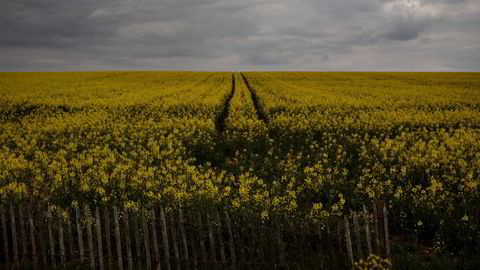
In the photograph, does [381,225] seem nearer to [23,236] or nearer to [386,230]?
[386,230]

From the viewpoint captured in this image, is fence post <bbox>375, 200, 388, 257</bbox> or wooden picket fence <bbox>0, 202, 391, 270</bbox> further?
wooden picket fence <bbox>0, 202, 391, 270</bbox>

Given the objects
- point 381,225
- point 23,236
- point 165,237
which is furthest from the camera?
point 23,236

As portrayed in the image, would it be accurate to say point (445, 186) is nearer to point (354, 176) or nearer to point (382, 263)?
point (354, 176)

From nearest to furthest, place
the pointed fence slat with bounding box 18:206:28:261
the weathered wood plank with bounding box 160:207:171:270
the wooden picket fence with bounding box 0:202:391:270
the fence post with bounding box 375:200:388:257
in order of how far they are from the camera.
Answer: the fence post with bounding box 375:200:388:257 < the wooden picket fence with bounding box 0:202:391:270 < the weathered wood plank with bounding box 160:207:171:270 < the pointed fence slat with bounding box 18:206:28:261

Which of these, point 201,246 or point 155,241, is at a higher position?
point 155,241

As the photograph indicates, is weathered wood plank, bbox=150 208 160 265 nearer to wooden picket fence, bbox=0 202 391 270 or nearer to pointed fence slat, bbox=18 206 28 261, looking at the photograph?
wooden picket fence, bbox=0 202 391 270

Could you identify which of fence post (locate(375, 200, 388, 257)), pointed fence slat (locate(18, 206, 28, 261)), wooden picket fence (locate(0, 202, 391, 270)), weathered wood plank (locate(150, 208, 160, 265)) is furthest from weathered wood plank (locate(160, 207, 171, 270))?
fence post (locate(375, 200, 388, 257))

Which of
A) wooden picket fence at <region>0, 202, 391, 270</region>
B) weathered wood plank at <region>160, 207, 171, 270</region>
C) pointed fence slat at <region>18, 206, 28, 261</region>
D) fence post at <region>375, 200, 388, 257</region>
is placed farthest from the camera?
pointed fence slat at <region>18, 206, 28, 261</region>

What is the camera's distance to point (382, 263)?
633cm

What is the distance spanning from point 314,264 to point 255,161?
7.49 meters

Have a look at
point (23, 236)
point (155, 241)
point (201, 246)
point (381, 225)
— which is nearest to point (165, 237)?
point (155, 241)

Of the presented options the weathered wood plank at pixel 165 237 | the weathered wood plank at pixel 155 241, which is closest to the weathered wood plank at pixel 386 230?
the weathered wood plank at pixel 165 237

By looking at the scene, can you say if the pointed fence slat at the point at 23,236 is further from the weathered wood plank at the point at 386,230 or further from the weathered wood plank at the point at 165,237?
the weathered wood plank at the point at 386,230

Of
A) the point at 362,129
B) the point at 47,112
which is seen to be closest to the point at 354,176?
the point at 362,129
